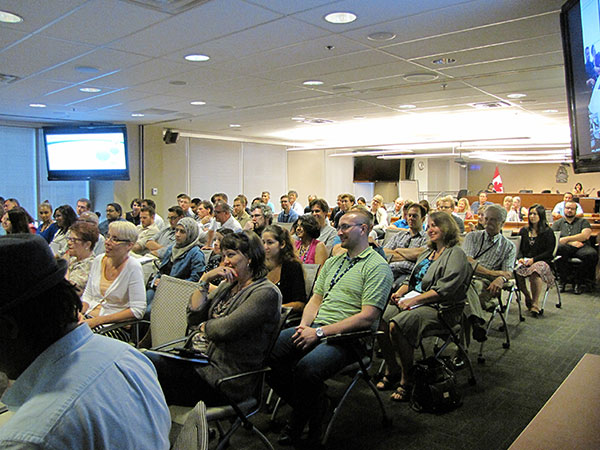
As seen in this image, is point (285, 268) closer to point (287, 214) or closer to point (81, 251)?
point (81, 251)

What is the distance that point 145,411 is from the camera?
111 centimetres

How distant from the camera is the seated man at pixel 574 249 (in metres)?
7.75

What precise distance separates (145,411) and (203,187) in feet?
38.8

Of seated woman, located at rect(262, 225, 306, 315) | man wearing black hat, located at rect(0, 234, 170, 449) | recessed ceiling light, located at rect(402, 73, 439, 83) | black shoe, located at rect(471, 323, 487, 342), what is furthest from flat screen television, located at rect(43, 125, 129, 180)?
man wearing black hat, located at rect(0, 234, 170, 449)

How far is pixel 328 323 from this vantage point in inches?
130

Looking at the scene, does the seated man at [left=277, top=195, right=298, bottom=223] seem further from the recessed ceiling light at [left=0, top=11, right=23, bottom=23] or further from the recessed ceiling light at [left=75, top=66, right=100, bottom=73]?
the recessed ceiling light at [left=0, top=11, right=23, bottom=23]

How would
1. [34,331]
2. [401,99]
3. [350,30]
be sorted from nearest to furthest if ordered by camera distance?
[34,331], [350,30], [401,99]

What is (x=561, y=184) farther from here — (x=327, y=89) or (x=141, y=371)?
(x=141, y=371)

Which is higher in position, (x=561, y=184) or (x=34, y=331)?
(x=561, y=184)

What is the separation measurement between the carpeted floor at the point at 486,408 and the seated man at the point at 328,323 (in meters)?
0.33

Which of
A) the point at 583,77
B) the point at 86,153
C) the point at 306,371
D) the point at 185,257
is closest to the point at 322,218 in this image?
the point at 185,257

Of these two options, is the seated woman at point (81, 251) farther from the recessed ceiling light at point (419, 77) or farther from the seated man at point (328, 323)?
the recessed ceiling light at point (419, 77)

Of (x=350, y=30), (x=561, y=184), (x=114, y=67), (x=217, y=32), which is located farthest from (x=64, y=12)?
(x=561, y=184)

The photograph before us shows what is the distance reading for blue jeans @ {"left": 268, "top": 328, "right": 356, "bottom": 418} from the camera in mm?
2912
